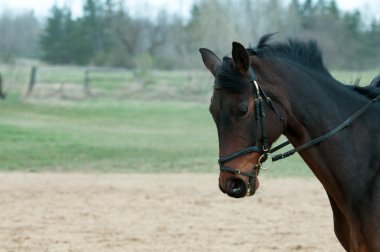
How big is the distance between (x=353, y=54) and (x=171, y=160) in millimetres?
31883

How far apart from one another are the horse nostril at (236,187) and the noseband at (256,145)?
39mm

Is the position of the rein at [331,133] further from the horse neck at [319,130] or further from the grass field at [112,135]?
the grass field at [112,135]

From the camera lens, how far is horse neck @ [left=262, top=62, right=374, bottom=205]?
4.11m

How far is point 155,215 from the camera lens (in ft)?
32.1

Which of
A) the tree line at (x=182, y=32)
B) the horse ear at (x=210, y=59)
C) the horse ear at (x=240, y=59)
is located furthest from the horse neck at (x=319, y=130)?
the tree line at (x=182, y=32)

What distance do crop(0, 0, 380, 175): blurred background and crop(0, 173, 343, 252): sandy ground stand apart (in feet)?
7.01

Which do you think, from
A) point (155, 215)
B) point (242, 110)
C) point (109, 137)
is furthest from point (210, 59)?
point (109, 137)

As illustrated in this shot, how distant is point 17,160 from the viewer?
15.5 m

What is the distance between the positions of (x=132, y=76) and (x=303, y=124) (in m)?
36.1

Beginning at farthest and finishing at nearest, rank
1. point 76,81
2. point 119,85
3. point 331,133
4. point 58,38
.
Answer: point 58,38, point 76,81, point 119,85, point 331,133

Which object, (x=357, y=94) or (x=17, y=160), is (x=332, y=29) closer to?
(x=17, y=160)

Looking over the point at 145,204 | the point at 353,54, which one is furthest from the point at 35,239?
the point at 353,54

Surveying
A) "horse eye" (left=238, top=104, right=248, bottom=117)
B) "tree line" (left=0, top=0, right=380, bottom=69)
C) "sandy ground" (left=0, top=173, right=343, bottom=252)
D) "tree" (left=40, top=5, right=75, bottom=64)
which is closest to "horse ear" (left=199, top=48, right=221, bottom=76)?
"horse eye" (left=238, top=104, right=248, bottom=117)

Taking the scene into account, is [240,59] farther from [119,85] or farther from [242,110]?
[119,85]
